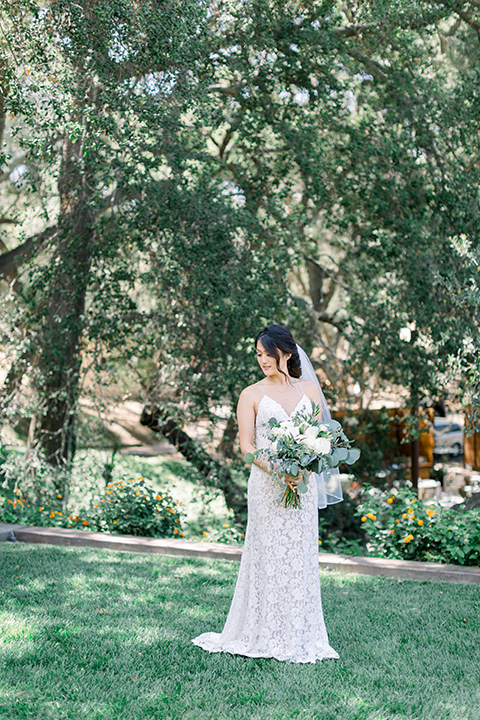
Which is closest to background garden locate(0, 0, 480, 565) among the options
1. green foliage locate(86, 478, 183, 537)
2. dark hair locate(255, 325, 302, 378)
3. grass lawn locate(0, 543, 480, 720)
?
green foliage locate(86, 478, 183, 537)

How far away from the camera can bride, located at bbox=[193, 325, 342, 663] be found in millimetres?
4195

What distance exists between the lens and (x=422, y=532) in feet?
20.9

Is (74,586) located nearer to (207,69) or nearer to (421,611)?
(421,611)

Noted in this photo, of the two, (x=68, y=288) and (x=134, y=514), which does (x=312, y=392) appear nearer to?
(x=134, y=514)

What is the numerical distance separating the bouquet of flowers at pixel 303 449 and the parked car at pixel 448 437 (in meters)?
17.8

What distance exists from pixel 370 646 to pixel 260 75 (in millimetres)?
7100

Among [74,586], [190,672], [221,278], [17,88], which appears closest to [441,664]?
[190,672]

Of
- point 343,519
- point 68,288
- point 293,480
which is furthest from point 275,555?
point 343,519

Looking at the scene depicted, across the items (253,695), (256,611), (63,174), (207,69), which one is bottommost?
(253,695)

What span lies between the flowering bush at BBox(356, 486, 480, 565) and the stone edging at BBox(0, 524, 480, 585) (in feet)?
0.72

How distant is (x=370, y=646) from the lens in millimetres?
4293

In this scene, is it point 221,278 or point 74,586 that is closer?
point 74,586

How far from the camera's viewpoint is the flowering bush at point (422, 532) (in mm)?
6055

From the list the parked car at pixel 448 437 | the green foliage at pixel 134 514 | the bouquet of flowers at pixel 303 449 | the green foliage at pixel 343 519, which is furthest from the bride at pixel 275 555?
the parked car at pixel 448 437
